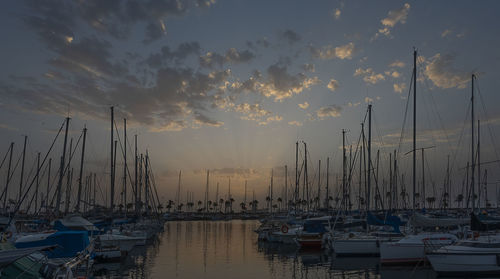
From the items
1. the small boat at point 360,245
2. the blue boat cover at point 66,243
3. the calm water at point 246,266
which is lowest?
the calm water at point 246,266

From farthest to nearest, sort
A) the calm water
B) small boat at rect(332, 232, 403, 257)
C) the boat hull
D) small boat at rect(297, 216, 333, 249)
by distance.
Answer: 1. small boat at rect(297, 216, 333, 249)
2. small boat at rect(332, 232, 403, 257)
3. the calm water
4. the boat hull

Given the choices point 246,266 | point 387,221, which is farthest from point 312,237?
point 246,266

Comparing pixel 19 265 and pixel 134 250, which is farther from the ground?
pixel 19 265

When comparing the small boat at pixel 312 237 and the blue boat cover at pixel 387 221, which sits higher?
the blue boat cover at pixel 387 221

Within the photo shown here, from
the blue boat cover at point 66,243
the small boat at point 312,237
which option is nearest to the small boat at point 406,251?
the small boat at point 312,237

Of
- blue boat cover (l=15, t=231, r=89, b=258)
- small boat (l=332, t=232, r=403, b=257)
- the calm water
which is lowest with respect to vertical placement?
the calm water

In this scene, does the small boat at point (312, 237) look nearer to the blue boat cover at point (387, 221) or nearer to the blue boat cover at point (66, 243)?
the blue boat cover at point (387, 221)

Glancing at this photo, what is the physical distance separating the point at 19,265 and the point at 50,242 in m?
7.71

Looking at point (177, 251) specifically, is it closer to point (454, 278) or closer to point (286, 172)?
point (454, 278)

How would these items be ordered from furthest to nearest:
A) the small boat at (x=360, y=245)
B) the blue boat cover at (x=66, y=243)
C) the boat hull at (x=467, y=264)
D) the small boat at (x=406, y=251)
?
the small boat at (x=360, y=245) → the small boat at (x=406, y=251) → the boat hull at (x=467, y=264) → the blue boat cover at (x=66, y=243)

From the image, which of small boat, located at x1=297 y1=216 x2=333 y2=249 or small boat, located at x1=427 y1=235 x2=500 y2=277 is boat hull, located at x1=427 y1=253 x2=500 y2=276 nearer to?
small boat, located at x1=427 y1=235 x2=500 y2=277

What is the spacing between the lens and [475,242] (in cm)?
2480

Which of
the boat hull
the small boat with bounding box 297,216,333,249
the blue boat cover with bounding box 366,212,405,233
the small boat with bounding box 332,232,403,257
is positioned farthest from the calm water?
the blue boat cover with bounding box 366,212,405,233

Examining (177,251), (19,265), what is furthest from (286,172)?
(19,265)
